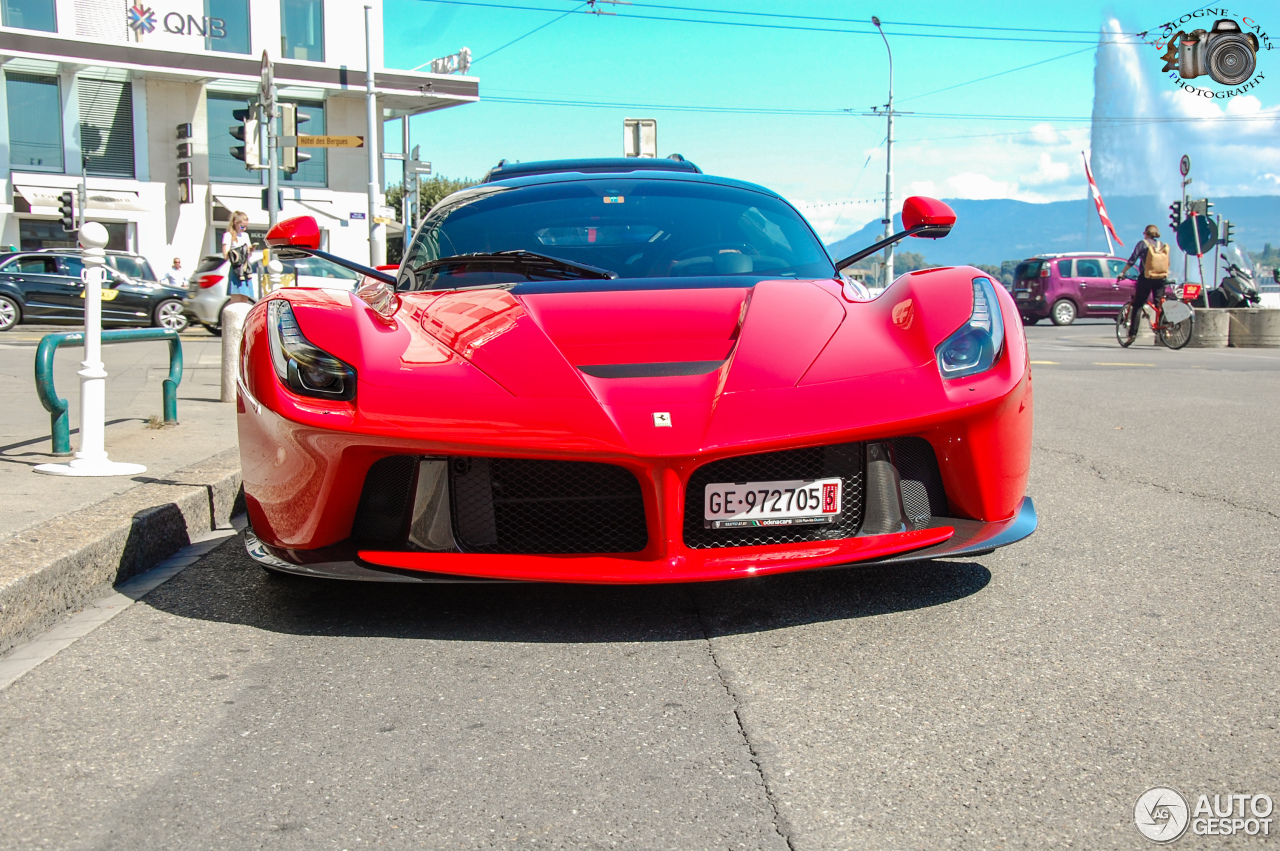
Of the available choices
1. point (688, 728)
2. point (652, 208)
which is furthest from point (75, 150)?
point (688, 728)

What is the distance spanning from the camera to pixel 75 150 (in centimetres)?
3042

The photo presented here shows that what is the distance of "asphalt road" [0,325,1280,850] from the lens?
6.24ft

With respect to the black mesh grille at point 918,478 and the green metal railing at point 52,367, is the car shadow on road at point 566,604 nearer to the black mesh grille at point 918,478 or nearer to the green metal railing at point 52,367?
the black mesh grille at point 918,478

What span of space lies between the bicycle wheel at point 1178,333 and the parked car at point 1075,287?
9244mm

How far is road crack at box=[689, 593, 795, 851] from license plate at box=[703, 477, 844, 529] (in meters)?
0.30

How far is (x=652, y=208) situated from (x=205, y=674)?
7.74ft

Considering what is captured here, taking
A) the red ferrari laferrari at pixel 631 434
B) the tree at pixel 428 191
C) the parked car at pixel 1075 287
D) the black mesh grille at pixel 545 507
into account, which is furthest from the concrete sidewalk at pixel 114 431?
the tree at pixel 428 191

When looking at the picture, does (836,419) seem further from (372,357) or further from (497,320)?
(372,357)

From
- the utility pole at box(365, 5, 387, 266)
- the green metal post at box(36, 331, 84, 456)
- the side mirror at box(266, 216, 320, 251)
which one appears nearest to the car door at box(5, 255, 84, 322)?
the utility pole at box(365, 5, 387, 266)

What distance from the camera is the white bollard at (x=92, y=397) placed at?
496 cm

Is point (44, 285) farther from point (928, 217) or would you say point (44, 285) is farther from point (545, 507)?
point (545, 507)

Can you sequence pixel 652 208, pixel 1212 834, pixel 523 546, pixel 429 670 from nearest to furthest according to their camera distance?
1. pixel 1212 834
2. pixel 429 670
3. pixel 523 546
4. pixel 652 208

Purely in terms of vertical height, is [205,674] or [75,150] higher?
[75,150]

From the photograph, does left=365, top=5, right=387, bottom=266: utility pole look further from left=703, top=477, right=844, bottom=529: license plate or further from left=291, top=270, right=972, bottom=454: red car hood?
left=703, top=477, right=844, bottom=529: license plate
